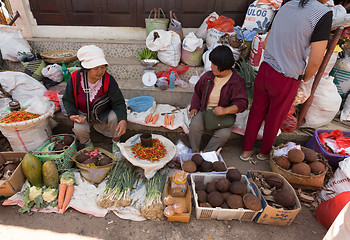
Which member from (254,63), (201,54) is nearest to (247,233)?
(254,63)

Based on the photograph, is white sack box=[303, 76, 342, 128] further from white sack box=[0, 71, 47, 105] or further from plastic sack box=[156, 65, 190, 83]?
white sack box=[0, 71, 47, 105]

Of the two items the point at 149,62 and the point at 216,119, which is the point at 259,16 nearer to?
the point at 149,62

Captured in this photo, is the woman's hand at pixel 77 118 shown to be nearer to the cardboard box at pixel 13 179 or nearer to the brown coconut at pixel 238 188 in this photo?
the cardboard box at pixel 13 179

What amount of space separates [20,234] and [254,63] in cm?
425

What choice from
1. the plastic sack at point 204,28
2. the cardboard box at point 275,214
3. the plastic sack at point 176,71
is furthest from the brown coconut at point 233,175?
the plastic sack at point 204,28

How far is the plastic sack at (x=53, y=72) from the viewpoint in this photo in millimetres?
3801

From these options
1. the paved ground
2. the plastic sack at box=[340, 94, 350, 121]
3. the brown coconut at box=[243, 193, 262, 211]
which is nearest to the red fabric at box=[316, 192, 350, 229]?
the paved ground

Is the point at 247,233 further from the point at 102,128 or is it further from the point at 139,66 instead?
the point at 139,66

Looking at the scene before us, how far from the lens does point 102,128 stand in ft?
10.2

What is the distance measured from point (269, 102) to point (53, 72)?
3.91m

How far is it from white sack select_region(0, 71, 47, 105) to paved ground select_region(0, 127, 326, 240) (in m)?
1.97

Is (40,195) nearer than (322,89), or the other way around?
(40,195)

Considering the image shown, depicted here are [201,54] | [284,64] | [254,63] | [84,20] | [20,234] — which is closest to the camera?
[20,234]

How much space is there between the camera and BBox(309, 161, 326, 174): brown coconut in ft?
8.38
